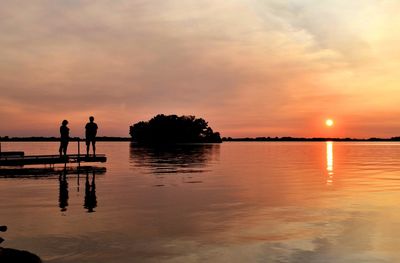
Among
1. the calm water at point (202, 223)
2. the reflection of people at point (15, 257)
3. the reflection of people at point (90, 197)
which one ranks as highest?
the reflection of people at point (15, 257)

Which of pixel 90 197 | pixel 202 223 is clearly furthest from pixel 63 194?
pixel 202 223

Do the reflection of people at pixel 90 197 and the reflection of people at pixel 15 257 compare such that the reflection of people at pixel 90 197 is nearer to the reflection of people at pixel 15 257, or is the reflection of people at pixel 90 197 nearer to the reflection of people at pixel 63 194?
the reflection of people at pixel 63 194

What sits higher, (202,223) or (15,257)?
(15,257)

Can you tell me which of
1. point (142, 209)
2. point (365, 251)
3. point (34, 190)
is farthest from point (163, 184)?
point (365, 251)

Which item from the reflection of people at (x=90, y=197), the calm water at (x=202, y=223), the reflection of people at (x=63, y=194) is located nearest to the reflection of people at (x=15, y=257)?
the calm water at (x=202, y=223)

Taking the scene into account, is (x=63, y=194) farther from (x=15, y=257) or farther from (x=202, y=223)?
(x=15, y=257)

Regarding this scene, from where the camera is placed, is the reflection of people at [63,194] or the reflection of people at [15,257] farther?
the reflection of people at [63,194]

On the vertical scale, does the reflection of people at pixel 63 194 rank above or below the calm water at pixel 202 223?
above

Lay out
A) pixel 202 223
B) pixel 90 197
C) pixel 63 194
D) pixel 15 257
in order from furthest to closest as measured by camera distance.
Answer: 1. pixel 63 194
2. pixel 90 197
3. pixel 202 223
4. pixel 15 257

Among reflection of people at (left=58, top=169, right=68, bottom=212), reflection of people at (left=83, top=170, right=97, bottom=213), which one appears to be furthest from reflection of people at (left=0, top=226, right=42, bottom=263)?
Answer: reflection of people at (left=58, top=169, right=68, bottom=212)

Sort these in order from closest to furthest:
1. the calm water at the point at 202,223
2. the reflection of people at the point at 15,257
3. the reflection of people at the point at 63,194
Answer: the reflection of people at the point at 15,257 → the calm water at the point at 202,223 → the reflection of people at the point at 63,194

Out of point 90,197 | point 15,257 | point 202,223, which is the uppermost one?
point 15,257

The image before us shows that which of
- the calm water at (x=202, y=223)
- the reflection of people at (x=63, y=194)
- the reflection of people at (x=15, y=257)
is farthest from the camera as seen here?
the reflection of people at (x=63, y=194)

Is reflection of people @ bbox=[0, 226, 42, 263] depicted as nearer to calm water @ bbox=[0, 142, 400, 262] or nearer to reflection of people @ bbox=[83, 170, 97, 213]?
calm water @ bbox=[0, 142, 400, 262]
